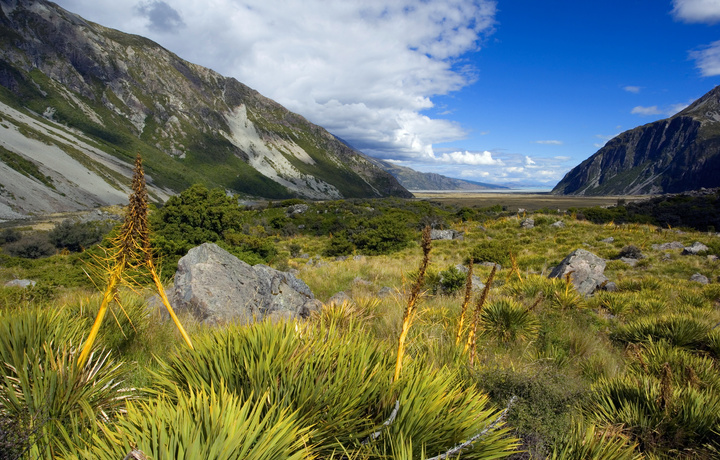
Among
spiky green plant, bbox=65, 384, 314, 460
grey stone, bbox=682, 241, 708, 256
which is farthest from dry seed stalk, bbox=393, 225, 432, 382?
grey stone, bbox=682, 241, 708, 256

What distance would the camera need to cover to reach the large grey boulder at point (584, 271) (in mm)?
10578

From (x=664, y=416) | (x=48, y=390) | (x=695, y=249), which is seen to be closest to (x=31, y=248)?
(x=48, y=390)

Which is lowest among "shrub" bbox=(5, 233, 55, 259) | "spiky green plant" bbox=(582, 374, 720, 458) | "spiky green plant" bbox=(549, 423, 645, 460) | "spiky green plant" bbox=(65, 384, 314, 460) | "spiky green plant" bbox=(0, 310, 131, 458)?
"shrub" bbox=(5, 233, 55, 259)

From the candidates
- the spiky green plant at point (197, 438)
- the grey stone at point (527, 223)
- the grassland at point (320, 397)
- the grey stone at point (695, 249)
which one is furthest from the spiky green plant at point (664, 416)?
the grey stone at point (527, 223)

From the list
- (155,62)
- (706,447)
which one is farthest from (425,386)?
(155,62)

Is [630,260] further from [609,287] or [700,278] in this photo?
[609,287]

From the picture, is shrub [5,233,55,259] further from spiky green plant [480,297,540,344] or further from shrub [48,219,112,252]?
spiky green plant [480,297,540,344]

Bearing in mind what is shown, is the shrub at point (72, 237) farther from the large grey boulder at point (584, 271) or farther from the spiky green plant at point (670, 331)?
the spiky green plant at point (670, 331)

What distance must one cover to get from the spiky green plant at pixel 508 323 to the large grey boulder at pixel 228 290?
3.03 meters

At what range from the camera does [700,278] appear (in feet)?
36.8

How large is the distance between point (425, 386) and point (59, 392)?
199cm

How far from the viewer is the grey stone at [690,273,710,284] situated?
11.0m

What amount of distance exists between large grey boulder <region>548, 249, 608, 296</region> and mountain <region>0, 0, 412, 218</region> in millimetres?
67903

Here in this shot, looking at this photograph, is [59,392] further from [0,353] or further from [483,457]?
[483,457]
